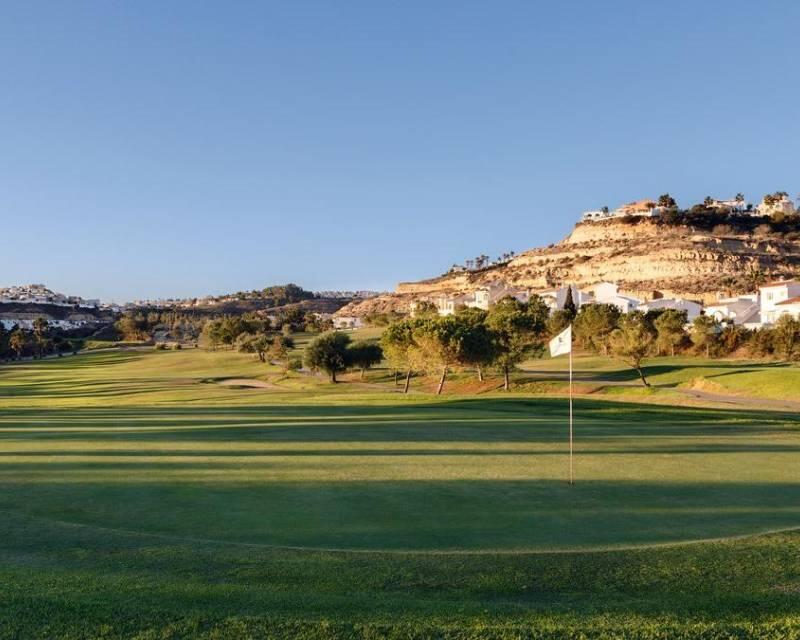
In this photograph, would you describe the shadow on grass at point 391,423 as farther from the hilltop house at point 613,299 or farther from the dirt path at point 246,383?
the hilltop house at point 613,299

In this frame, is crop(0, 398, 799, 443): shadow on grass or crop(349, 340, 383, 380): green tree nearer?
crop(0, 398, 799, 443): shadow on grass

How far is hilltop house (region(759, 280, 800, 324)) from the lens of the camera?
3384 inches

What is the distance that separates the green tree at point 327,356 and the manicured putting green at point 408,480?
146 feet

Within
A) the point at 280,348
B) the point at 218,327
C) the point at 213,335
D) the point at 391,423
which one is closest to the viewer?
the point at 391,423

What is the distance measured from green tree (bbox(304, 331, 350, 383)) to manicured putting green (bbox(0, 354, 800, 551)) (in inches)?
1747

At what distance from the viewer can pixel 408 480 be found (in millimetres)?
14250

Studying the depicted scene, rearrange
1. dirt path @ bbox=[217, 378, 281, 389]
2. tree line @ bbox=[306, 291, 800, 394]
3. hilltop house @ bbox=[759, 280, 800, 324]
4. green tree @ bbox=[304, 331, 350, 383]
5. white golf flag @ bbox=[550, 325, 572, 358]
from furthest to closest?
hilltop house @ bbox=[759, 280, 800, 324] < green tree @ bbox=[304, 331, 350, 383] < dirt path @ bbox=[217, 378, 281, 389] < tree line @ bbox=[306, 291, 800, 394] < white golf flag @ bbox=[550, 325, 572, 358]

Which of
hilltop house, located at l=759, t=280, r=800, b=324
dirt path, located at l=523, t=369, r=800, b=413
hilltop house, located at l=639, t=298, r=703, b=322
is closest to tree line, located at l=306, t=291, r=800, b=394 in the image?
dirt path, located at l=523, t=369, r=800, b=413

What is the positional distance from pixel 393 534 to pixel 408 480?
3871mm

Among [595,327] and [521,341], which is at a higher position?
[595,327]

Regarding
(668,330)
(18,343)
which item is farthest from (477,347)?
(18,343)

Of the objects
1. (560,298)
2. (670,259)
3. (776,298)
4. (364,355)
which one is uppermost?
(670,259)

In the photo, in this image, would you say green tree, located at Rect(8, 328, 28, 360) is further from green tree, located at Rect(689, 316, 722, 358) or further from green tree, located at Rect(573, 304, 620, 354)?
green tree, located at Rect(689, 316, 722, 358)

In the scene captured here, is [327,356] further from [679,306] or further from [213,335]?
[679,306]
